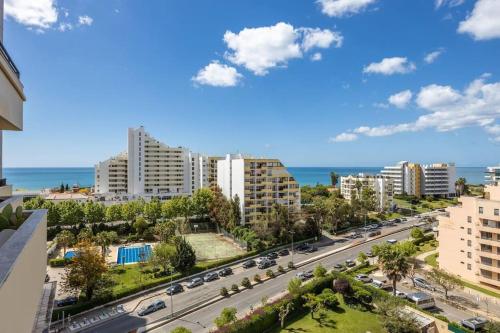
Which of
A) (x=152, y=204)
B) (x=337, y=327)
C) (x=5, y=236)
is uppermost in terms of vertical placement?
(x=5, y=236)

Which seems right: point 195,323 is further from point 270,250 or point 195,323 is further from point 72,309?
point 270,250

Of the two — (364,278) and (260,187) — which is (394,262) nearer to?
(364,278)

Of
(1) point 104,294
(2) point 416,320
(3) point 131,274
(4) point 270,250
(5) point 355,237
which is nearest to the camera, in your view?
(2) point 416,320

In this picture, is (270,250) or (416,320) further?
(270,250)

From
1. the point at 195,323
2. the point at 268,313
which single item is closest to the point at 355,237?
the point at 268,313

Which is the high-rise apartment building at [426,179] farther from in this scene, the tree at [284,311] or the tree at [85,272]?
the tree at [85,272]

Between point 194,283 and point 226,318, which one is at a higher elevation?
point 226,318

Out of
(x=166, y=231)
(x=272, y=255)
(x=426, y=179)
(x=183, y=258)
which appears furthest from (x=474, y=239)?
(x=426, y=179)
